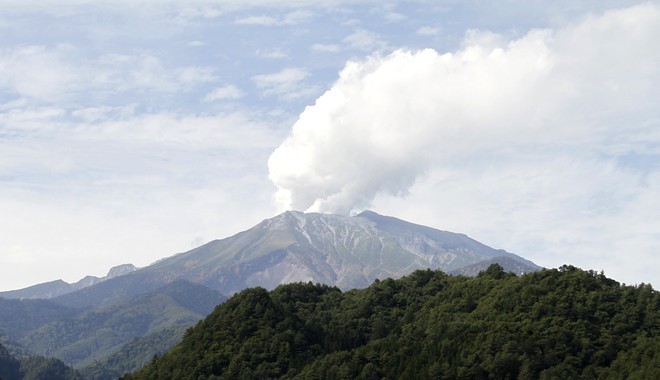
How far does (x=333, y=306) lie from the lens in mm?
151500

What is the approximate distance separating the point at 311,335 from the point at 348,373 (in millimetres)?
19001

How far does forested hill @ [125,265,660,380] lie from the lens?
355 feet

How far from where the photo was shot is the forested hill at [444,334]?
108 meters

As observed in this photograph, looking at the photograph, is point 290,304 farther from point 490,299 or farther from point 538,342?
point 538,342

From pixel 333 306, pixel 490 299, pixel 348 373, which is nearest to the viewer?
pixel 348 373

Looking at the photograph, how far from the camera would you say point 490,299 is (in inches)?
5089

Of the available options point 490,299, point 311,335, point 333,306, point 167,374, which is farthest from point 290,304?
point 490,299

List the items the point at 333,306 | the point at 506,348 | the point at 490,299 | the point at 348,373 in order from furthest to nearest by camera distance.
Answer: the point at 333,306, the point at 490,299, the point at 348,373, the point at 506,348

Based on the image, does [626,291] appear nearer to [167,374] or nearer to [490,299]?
[490,299]

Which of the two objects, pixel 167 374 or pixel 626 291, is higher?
pixel 626 291

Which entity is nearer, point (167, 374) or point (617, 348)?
point (617, 348)

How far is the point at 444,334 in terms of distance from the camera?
4695 inches

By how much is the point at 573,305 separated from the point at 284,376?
44691mm

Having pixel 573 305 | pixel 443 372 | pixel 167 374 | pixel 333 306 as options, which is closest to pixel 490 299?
pixel 573 305
